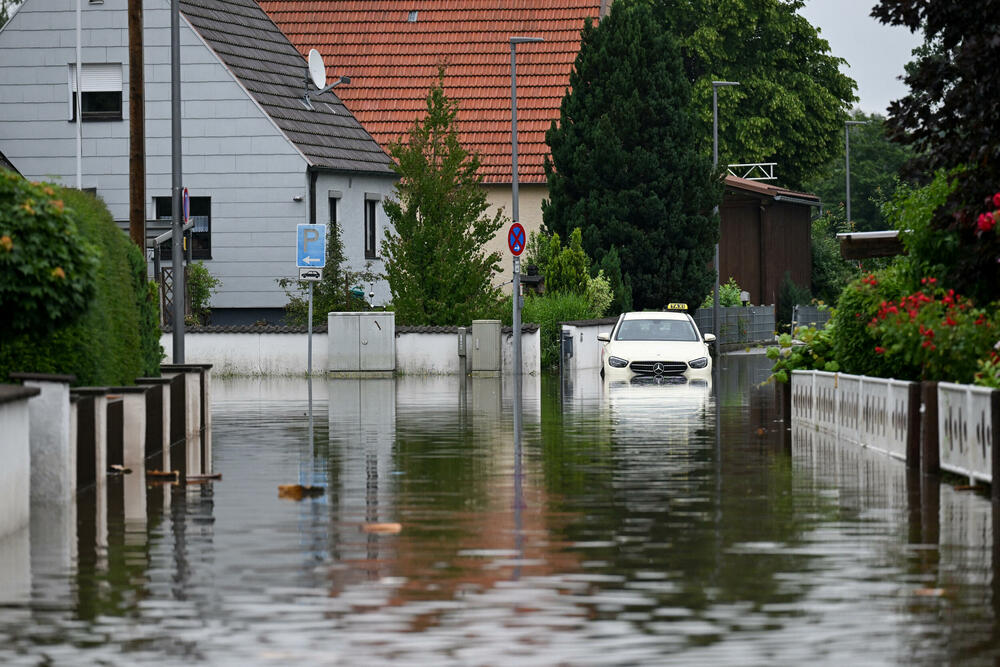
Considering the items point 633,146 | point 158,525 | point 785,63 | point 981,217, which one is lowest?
point 158,525

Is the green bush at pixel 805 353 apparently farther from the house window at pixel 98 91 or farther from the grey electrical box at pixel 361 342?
the house window at pixel 98 91

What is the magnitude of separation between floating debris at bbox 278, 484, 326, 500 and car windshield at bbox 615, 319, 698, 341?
25.1 m

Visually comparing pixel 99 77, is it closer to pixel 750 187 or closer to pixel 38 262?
pixel 750 187

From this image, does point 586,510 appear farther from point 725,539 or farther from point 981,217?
point 981,217

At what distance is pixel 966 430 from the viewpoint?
17.2m

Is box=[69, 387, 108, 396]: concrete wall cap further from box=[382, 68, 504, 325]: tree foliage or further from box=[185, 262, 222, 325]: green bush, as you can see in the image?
box=[185, 262, 222, 325]: green bush

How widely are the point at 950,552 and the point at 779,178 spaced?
73.8 m

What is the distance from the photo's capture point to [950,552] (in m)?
12.4

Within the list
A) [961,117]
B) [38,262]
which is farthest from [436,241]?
[38,262]

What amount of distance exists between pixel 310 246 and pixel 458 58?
67.0 feet

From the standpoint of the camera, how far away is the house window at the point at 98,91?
51312 mm

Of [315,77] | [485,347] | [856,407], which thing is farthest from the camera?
[315,77]

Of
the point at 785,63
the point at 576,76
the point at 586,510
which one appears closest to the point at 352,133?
the point at 576,76

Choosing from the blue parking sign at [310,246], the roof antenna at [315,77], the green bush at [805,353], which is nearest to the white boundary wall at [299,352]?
the blue parking sign at [310,246]
